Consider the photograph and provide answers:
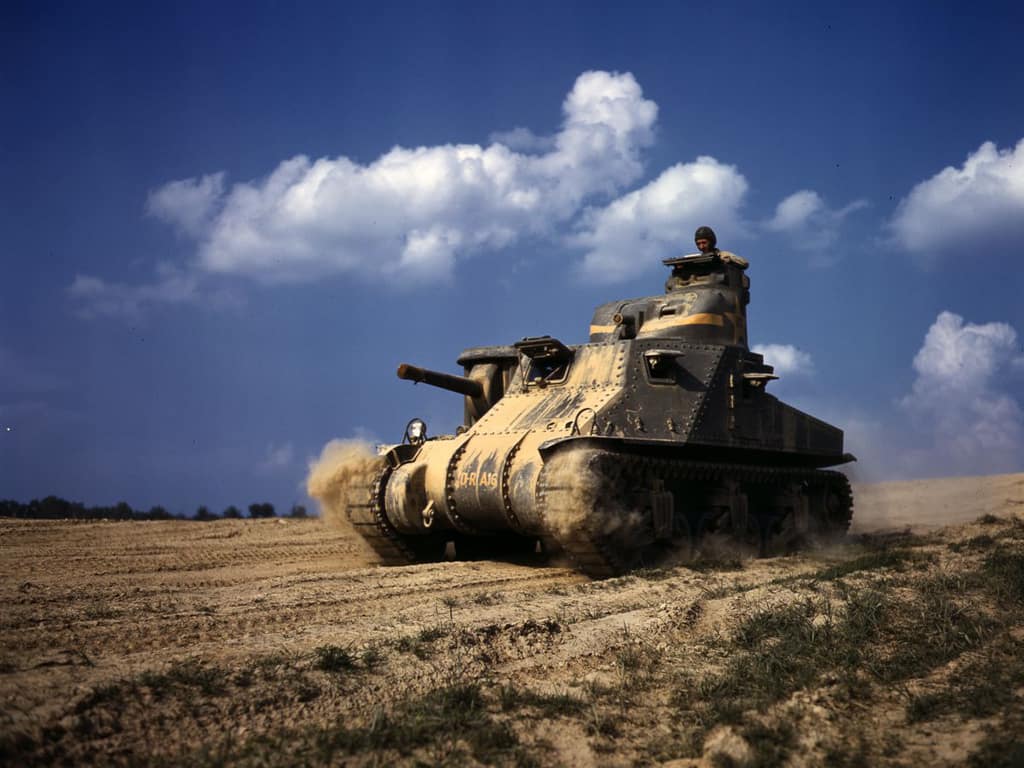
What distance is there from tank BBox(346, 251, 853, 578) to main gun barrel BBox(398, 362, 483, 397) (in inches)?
1.0

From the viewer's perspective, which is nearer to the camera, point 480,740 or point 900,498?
point 480,740

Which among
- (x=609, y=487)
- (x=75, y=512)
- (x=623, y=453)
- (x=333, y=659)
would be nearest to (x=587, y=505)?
(x=609, y=487)

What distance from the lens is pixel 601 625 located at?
7570mm

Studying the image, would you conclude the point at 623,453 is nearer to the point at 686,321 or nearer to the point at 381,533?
the point at 686,321

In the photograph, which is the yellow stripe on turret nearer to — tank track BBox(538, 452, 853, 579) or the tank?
the tank

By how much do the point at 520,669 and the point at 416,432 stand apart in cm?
816

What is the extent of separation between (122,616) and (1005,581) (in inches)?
291

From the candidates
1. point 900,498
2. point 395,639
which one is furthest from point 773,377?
point 900,498

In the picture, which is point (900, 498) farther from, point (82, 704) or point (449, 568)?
point (82, 704)

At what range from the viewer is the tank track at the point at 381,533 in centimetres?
1321

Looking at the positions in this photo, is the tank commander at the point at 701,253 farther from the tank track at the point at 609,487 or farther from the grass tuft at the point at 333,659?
the grass tuft at the point at 333,659

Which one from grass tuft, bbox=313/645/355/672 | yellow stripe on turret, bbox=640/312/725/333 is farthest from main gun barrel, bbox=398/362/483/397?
grass tuft, bbox=313/645/355/672

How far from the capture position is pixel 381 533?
43.6 feet

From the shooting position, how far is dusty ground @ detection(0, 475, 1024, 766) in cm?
473
